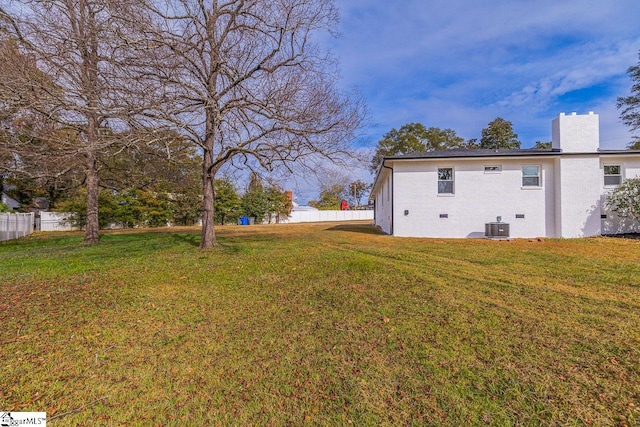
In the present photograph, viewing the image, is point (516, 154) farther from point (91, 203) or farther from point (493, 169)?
point (91, 203)

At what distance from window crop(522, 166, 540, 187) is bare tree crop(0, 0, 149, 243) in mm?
13750

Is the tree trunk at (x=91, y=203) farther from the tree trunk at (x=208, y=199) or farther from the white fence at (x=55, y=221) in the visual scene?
the white fence at (x=55, y=221)

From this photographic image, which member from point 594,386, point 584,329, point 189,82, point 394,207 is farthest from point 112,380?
point 394,207

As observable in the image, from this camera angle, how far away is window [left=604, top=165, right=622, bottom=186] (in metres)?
10.7

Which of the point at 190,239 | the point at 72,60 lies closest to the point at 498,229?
the point at 190,239

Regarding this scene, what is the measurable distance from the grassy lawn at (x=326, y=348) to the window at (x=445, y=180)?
6735 millimetres

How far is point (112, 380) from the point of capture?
87.0 inches

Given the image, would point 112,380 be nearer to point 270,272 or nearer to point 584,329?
point 270,272

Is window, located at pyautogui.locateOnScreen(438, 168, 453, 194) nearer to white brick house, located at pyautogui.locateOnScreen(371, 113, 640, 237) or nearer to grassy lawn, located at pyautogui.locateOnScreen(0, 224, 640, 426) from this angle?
white brick house, located at pyautogui.locateOnScreen(371, 113, 640, 237)

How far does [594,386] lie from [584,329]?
1.16m

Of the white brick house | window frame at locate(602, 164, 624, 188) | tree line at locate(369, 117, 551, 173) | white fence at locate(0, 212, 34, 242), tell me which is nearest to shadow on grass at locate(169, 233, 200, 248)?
white fence at locate(0, 212, 34, 242)

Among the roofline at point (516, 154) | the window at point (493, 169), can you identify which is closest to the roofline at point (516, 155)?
the roofline at point (516, 154)

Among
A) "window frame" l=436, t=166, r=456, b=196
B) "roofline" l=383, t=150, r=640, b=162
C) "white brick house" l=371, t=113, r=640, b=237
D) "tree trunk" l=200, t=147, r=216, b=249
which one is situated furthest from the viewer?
"window frame" l=436, t=166, r=456, b=196

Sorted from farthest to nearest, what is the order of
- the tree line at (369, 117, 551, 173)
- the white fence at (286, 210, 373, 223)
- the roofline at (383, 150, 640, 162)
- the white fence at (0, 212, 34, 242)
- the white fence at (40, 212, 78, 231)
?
1. the white fence at (286, 210, 373, 223)
2. the tree line at (369, 117, 551, 173)
3. the white fence at (40, 212, 78, 231)
4. the white fence at (0, 212, 34, 242)
5. the roofline at (383, 150, 640, 162)
